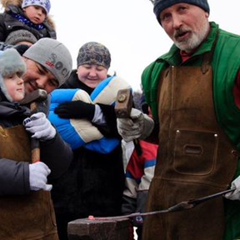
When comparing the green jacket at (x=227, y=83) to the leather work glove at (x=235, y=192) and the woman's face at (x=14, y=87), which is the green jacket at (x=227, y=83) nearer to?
the leather work glove at (x=235, y=192)

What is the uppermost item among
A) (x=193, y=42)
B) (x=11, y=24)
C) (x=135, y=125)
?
(x=11, y=24)

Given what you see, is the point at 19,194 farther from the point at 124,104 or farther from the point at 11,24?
the point at 11,24

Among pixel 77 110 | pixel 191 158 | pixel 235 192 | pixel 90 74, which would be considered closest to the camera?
pixel 235 192

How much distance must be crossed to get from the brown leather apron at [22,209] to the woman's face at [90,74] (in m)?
1.51

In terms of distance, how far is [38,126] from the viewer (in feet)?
9.53

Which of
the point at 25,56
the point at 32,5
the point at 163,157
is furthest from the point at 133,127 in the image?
the point at 32,5

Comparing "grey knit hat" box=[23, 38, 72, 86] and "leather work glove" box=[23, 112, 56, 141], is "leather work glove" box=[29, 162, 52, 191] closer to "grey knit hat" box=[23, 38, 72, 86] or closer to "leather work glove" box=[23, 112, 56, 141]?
"leather work glove" box=[23, 112, 56, 141]

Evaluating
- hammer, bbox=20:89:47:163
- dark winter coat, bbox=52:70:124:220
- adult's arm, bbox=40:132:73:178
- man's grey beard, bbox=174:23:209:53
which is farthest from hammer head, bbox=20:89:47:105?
dark winter coat, bbox=52:70:124:220

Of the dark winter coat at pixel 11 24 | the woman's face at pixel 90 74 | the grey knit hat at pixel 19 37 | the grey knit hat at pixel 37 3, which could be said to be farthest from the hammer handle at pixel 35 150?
the grey knit hat at pixel 37 3

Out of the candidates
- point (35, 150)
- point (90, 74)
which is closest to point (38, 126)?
point (35, 150)

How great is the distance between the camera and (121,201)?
13.9ft

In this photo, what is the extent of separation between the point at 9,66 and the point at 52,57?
0.70 metres

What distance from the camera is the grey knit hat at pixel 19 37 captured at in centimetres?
462

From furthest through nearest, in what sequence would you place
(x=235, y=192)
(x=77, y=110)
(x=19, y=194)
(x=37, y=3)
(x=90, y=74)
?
(x=37, y=3) → (x=90, y=74) → (x=77, y=110) → (x=19, y=194) → (x=235, y=192)
